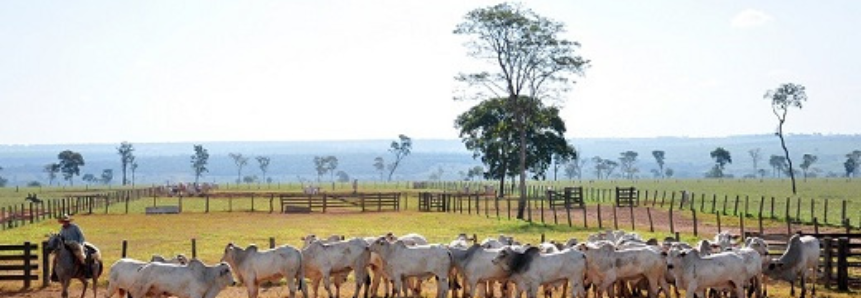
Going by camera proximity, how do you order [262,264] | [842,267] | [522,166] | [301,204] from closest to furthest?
1. [262,264]
2. [842,267]
3. [522,166]
4. [301,204]

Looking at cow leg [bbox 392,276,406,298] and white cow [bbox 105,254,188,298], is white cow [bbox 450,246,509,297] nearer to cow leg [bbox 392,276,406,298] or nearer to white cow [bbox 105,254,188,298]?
cow leg [bbox 392,276,406,298]

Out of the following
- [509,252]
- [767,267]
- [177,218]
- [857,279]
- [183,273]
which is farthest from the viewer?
[177,218]

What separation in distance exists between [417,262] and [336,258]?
1.81 metres

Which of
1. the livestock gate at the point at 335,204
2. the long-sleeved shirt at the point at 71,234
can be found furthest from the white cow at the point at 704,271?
the livestock gate at the point at 335,204

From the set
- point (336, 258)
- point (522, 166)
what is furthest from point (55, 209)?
point (336, 258)

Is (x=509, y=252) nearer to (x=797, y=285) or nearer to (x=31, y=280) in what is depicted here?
(x=797, y=285)

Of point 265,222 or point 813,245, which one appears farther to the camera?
point 265,222

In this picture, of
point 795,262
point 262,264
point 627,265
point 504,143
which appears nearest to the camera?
point 627,265

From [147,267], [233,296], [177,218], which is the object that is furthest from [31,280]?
[177,218]

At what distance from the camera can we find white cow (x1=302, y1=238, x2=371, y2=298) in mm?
22016

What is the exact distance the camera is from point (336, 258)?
2208 cm

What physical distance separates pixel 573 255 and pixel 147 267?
27.7 ft

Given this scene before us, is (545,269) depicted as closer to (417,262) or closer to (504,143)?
(417,262)

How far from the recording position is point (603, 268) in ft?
68.1
